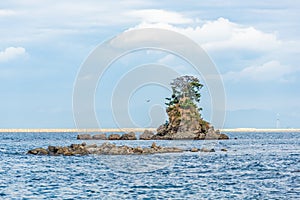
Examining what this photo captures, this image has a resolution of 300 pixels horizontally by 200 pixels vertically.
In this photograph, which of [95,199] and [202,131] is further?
[202,131]

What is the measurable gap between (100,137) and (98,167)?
356 ft

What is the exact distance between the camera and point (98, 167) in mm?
74562

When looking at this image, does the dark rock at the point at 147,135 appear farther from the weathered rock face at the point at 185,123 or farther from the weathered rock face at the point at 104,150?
the weathered rock face at the point at 104,150

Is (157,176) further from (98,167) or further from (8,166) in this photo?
(8,166)

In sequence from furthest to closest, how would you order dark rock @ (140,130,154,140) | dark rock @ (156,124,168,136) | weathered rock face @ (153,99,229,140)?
dark rock @ (140,130,154,140)
dark rock @ (156,124,168,136)
weathered rock face @ (153,99,229,140)

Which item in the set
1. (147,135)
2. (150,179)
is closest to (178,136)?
(147,135)

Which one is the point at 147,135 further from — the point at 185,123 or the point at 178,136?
the point at 185,123

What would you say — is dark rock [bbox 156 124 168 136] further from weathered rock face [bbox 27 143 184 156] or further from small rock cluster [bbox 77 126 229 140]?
weathered rock face [bbox 27 143 184 156]

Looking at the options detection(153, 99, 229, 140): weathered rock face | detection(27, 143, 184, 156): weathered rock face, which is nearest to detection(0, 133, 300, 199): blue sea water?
detection(27, 143, 184, 156): weathered rock face

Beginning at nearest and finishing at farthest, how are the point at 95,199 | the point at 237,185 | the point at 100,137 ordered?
the point at 95,199 → the point at 237,185 → the point at 100,137

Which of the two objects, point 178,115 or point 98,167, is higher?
point 178,115

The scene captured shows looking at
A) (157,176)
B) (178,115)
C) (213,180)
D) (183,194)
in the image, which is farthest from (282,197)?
(178,115)

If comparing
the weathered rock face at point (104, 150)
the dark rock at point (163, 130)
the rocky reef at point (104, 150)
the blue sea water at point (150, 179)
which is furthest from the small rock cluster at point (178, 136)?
the blue sea water at point (150, 179)

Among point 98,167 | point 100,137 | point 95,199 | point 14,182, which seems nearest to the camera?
point 95,199
